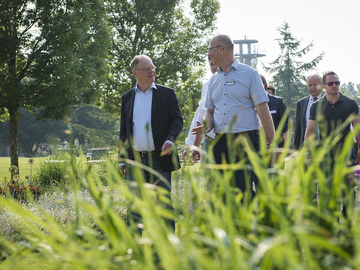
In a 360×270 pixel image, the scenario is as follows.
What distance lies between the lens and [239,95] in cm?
360

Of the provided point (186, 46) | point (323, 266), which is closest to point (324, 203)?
point (323, 266)

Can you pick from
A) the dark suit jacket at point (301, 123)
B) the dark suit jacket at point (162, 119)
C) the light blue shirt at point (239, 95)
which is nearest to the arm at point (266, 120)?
the light blue shirt at point (239, 95)

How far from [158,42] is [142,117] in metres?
16.4

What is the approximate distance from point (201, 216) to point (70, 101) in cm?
1099

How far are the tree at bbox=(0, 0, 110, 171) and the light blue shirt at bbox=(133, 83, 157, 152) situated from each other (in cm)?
704

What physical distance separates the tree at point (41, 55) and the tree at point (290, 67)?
36.1 meters

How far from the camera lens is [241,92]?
3.60 metres

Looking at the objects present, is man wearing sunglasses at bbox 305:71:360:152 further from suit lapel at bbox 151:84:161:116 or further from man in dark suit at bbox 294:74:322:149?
suit lapel at bbox 151:84:161:116

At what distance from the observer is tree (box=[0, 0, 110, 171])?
33.6ft

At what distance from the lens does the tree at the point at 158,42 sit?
754 inches

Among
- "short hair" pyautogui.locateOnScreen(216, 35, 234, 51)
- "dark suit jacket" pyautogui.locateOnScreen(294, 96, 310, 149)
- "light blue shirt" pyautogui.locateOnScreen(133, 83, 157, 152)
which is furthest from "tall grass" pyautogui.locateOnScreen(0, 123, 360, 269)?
"dark suit jacket" pyautogui.locateOnScreen(294, 96, 310, 149)

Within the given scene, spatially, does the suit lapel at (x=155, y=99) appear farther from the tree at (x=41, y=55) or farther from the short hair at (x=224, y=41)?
the tree at (x=41, y=55)

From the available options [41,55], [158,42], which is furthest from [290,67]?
[41,55]

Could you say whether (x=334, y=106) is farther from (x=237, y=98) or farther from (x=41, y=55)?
(x=41, y=55)
